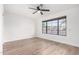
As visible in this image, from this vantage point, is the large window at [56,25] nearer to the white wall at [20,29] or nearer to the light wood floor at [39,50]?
the light wood floor at [39,50]

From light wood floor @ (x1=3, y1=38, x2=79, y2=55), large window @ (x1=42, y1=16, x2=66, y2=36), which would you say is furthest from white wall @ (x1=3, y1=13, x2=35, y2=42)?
large window @ (x1=42, y1=16, x2=66, y2=36)

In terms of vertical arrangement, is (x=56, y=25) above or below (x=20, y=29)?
above

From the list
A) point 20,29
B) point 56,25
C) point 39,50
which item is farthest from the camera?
point 20,29

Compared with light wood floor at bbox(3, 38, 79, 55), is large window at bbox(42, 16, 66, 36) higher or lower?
higher

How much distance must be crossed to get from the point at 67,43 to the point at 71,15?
95cm

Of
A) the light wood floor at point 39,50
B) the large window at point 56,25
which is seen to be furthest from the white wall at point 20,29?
the large window at point 56,25

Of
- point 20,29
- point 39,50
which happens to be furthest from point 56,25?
point 20,29

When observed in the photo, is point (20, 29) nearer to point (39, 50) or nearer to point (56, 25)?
point (39, 50)

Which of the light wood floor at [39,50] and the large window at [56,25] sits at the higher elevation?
the large window at [56,25]

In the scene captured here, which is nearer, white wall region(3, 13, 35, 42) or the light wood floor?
the light wood floor

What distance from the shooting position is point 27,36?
301 cm

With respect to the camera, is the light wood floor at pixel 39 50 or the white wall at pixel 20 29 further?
the white wall at pixel 20 29

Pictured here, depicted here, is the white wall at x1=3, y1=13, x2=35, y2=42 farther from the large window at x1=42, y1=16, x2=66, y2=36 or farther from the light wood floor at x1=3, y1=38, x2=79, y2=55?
the large window at x1=42, y1=16, x2=66, y2=36
